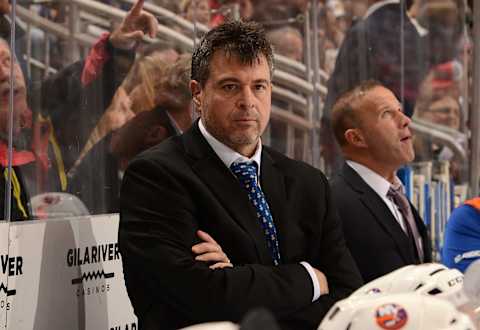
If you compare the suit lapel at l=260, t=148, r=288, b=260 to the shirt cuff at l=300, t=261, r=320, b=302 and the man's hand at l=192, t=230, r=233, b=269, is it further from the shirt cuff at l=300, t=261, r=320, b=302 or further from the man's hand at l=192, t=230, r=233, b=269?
the man's hand at l=192, t=230, r=233, b=269

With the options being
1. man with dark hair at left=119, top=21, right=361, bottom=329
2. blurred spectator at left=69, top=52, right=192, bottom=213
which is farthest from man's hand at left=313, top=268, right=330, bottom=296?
blurred spectator at left=69, top=52, right=192, bottom=213

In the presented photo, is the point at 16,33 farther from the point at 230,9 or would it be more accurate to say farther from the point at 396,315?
the point at 230,9

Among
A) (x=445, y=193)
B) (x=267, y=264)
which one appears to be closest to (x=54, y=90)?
(x=267, y=264)

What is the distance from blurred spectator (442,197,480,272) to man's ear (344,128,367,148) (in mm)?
478

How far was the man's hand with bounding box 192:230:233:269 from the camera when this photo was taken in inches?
89.5

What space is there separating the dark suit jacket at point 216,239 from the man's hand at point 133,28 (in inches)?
22.0

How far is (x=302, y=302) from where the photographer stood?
2.31 metres

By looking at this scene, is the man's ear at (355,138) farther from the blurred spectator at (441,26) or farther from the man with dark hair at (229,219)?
the blurred spectator at (441,26)

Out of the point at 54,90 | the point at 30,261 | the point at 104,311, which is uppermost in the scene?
the point at 54,90

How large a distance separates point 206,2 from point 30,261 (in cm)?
145

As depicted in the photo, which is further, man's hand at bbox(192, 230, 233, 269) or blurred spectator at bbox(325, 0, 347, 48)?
blurred spectator at bbox(325, 0, 347, 48)

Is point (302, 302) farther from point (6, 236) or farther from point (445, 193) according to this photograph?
point (445, 193)

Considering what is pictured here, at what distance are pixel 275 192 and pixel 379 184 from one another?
86cm

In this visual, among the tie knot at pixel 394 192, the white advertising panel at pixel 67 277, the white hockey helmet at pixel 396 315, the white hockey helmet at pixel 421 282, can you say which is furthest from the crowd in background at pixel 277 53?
the white hockey helmet at pixel 396 315
